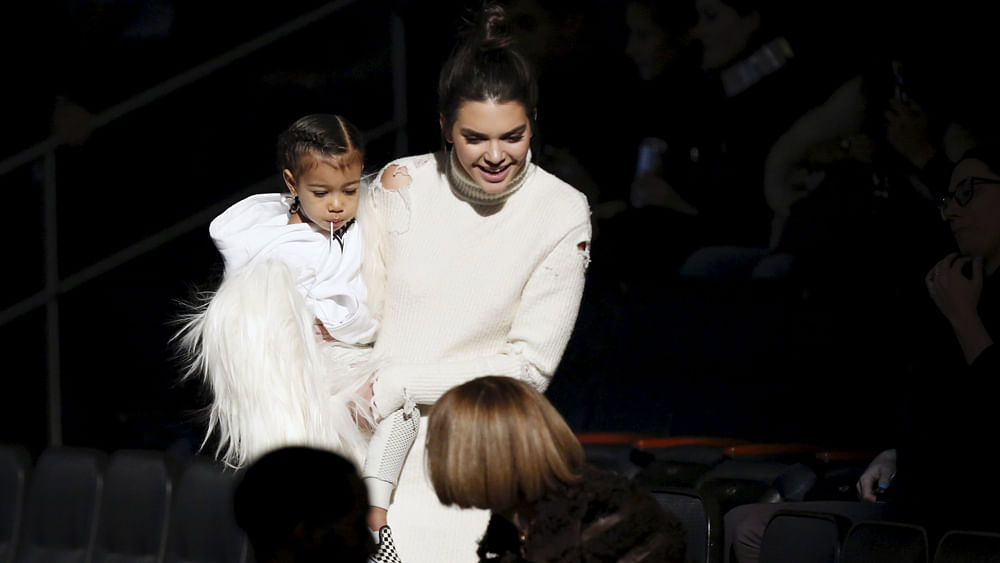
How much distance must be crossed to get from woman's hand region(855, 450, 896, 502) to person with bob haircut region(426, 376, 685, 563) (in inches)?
70.5

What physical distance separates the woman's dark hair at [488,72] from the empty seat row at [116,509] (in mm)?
1425

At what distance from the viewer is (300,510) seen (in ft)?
5.06

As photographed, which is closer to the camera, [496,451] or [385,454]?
[496,451]

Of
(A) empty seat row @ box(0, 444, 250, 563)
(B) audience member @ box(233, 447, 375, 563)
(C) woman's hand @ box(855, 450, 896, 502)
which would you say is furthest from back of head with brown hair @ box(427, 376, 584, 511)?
(C) woman's hand @ box(855, 450, 896, 502)

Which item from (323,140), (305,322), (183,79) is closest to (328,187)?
(323,140)

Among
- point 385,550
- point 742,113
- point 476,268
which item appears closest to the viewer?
point 385,550

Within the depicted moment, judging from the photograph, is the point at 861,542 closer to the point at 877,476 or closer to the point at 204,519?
the point at 877,476

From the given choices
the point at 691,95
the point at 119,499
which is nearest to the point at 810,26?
the point at 691,95

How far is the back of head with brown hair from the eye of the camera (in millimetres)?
1653

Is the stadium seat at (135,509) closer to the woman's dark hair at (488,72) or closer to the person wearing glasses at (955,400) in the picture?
the person wearing glasses at (955,400)

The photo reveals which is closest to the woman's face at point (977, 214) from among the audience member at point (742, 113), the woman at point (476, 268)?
the woman at point (476, 268)

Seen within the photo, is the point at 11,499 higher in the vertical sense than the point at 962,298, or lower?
lower

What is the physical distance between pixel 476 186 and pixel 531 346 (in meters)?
0.27

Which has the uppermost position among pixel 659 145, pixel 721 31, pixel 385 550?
pixel 721 31
